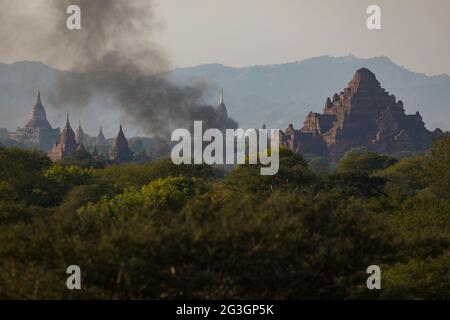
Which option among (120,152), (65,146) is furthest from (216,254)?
(65,146)

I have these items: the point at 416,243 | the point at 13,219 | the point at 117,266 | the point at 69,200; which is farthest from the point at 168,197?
the point at 117,266

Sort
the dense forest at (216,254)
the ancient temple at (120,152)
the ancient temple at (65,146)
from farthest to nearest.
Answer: the ancient temple at (65,146) < the ancient temple at (120,152) < the dense forest at (216,254)

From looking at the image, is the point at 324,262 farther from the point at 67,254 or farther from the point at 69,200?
the point at 69,200

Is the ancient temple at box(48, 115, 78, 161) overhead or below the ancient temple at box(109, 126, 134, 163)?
overhead

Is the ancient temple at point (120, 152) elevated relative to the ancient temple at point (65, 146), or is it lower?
lower

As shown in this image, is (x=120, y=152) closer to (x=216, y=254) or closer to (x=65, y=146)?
(x=65, y=146)

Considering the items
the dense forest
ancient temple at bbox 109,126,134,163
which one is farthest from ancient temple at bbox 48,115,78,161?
the dense forest

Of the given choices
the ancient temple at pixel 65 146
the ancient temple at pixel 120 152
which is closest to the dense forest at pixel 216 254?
the ancient temple at pixel 120 152

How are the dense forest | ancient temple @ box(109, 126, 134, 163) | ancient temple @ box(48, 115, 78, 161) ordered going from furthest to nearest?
ancient temple @ box(48, 115, 78, 161) → ancient temple @ box(109, 126, 134, 163) → the dense forest

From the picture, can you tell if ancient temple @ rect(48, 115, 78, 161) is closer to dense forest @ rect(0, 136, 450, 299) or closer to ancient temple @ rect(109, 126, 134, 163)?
ancient temple @ rect(109, 126, 134, 163)

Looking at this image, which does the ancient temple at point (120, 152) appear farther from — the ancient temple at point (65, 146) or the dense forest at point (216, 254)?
the dense forest at point (216, 254)

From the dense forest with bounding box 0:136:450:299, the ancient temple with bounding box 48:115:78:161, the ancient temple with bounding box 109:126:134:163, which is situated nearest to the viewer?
the dense forest with bounding box 0:136:450:299

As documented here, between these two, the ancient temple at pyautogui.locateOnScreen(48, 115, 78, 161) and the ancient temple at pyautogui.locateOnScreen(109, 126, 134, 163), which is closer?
the ancient temple at pyautogui.locateOnScreen(109, 126, 134, 163)

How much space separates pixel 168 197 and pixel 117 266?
2806cm
